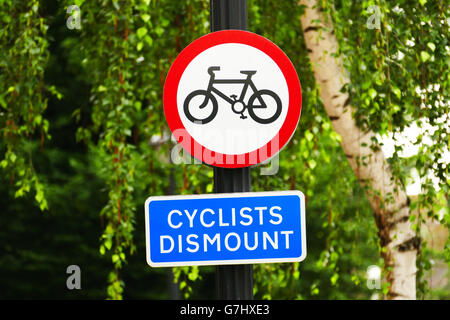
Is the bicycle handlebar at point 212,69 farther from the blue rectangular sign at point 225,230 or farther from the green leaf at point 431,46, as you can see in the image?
the green leaf at point 431,46

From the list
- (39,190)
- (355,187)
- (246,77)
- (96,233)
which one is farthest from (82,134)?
(96,233)

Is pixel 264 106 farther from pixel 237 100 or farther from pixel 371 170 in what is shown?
pixel 371 170

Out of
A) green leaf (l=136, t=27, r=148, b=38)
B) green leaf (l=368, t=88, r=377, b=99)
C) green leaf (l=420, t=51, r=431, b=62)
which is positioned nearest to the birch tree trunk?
green leaf (l=368, t=88, r=377, b=99)

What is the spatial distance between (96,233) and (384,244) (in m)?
6.92

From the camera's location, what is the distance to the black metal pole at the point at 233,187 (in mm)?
2389

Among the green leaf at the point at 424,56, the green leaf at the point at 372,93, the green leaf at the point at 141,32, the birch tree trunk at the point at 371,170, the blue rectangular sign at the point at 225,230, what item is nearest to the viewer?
the blue rectangular sign at the point at 225,230

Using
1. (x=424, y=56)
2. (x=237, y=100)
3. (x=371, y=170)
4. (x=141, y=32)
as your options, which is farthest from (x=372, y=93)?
(x=237, y=100)

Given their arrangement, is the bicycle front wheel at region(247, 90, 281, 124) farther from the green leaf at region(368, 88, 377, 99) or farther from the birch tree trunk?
the birch tree trunk

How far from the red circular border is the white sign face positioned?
14mm

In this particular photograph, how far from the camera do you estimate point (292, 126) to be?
243 cm

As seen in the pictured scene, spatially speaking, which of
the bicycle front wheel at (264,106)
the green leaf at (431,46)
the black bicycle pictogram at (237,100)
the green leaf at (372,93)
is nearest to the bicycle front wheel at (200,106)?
the black bicycle pictogram at (237,100)

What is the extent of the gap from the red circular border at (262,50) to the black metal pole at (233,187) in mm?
41

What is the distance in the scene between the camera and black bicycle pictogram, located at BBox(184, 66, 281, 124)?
7.82 ft
